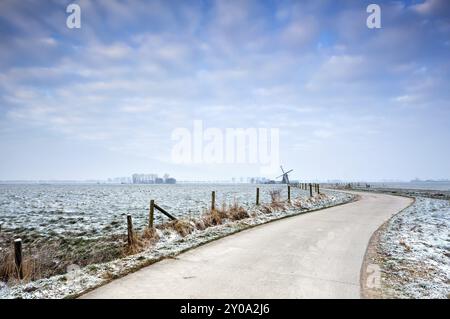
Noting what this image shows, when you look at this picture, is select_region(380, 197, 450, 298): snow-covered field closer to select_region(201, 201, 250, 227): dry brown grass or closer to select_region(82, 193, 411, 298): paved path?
select_region(82, 193, 411, 298): paved path

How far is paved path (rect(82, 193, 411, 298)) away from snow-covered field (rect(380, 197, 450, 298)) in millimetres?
660

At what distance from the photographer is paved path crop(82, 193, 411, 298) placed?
521 cm

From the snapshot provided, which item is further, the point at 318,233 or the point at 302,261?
the point at 318,233

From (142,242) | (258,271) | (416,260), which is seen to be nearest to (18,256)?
(142,242)

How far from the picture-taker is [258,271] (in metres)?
6.34

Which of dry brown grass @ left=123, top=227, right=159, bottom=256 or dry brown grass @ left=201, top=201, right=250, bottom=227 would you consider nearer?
dry brown grass @ left=123, top=227, right=159, bottom=256

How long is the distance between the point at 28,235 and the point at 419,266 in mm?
15378

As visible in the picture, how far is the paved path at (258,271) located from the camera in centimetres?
521

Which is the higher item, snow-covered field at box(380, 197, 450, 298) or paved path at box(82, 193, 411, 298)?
paved path at box(82, 193, 411, 298)

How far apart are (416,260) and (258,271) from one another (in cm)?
432

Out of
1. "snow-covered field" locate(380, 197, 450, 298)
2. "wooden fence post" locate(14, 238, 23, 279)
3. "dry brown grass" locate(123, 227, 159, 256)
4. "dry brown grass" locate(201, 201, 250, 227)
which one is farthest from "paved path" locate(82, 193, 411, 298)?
"dry brown grass" locate(201, 201, 250, 227)
